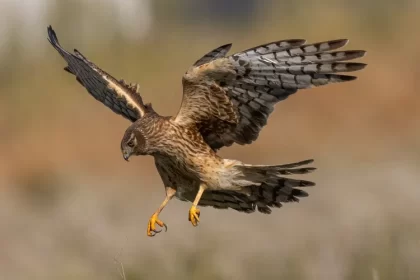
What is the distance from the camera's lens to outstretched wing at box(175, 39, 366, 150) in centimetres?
638

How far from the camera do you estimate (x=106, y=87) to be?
24.8ft

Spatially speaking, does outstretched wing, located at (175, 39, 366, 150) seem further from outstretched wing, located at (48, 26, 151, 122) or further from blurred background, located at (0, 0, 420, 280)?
blurred background, located at (0, 0, 420, 280)

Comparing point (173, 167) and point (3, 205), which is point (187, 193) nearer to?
point (173, 167)

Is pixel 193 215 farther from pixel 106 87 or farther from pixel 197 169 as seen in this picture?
pixel 106 87

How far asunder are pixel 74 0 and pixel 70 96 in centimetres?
247

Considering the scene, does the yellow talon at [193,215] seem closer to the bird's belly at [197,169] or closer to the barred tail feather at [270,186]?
the bird's belly at [197,169]

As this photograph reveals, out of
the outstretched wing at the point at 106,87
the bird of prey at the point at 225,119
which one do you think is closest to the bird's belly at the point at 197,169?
the bird of prey at the point at 225,119

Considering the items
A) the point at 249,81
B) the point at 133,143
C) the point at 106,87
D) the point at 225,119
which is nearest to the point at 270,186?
the point at 225,119

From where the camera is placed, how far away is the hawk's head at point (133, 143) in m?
6.77

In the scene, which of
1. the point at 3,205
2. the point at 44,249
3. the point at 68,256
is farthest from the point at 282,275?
the point at 3,205

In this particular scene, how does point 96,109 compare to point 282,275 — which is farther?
point 96,109

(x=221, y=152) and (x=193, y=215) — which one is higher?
(x=221, y=152)

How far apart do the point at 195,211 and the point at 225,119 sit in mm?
571

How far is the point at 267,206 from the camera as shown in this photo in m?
7.41
